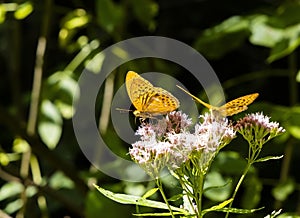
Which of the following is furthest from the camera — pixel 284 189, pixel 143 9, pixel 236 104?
pixel 143 9

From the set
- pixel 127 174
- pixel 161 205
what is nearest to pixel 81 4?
pixel 127 174

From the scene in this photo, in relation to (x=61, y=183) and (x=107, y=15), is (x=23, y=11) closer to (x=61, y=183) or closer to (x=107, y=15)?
(x=107, y=15)

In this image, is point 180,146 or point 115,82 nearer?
point 180,146

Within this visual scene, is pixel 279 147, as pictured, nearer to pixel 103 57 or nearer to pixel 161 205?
pixel 103 57

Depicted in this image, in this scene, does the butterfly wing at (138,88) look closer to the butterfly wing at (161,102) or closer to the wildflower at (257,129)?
the butterfly wing at (161,102)

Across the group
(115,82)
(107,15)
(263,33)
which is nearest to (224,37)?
(263,33)

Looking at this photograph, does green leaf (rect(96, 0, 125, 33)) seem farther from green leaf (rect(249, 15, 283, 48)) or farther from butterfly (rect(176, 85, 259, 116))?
butterfly (rect(176, 85, 259, 116))

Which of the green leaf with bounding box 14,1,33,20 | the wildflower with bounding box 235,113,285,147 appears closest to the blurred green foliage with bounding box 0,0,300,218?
the green leaf with bounding box 14,1,33,20

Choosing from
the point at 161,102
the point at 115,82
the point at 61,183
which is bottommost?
the point at 61,183
